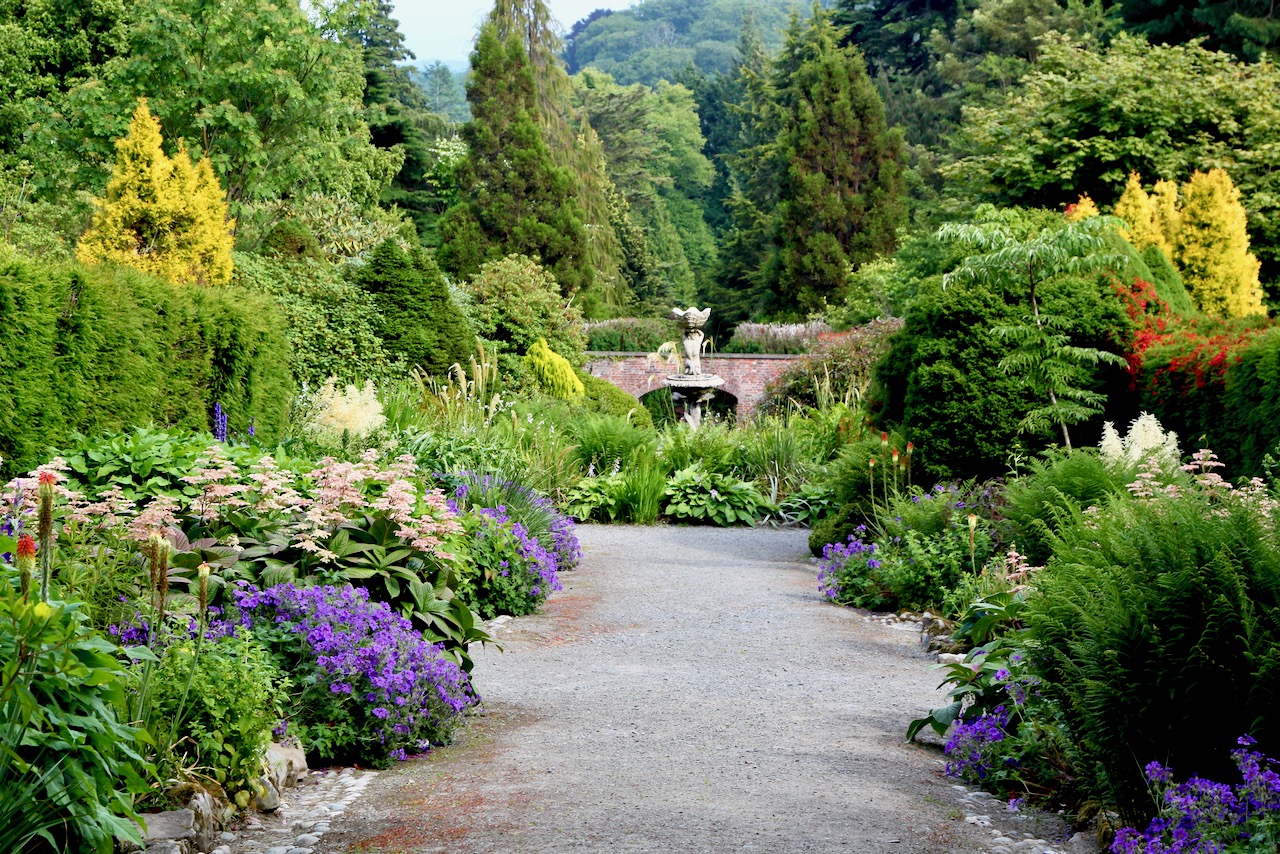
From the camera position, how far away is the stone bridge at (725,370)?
26.7m

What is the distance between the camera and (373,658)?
4117 mm

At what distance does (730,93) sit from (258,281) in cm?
4224

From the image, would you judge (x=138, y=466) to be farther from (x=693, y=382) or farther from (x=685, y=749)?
(x=693, y=382)


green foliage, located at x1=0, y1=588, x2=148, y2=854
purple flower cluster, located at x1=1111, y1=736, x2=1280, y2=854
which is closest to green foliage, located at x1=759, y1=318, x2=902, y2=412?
purple flower cluster, located at x1=1111, y1=736, x2=1280, y2=854

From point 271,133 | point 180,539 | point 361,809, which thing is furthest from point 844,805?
point 271,133

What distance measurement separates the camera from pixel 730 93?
177 ft

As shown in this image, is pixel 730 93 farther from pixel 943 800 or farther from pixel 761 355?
pixel 943 800

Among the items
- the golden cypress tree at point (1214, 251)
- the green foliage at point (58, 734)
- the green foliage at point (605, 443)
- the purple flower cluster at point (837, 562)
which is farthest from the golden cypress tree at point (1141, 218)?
the green foliage at point (58, 734)

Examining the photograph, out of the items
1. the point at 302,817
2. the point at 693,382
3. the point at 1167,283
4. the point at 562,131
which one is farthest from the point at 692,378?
the point at 562,131

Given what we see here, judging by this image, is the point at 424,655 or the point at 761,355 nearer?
the point at 424,655

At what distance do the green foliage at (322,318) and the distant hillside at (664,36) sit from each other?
6357cm

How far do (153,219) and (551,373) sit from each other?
6196 millimetres

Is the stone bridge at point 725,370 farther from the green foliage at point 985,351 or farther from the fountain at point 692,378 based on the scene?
the green foliage at point 985,351

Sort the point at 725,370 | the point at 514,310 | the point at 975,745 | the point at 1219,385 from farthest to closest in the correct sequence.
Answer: the point at 725,370 → the point at 514,310 → the point at 1219,385 → the point at 975,745
